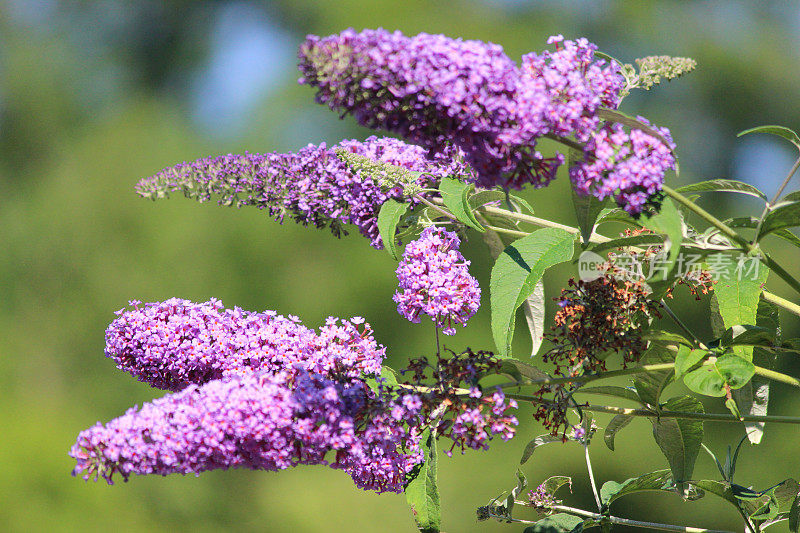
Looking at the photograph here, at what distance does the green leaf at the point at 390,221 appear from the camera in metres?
0.92

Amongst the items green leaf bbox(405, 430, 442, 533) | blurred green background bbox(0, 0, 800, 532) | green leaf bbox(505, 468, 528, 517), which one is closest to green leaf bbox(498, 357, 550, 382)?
green leaf bbox(405, 430, 442, 533)

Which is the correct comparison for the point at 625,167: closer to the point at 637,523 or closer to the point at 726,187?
the point at 726,187

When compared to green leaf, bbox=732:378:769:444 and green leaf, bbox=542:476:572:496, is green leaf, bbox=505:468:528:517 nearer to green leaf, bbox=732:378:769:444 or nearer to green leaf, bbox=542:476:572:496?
green leaf, bbox=542:476:572:496

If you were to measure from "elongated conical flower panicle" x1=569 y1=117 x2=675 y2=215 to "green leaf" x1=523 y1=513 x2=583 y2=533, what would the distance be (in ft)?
1.70

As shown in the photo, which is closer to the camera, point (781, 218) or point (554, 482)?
point (781, 218)

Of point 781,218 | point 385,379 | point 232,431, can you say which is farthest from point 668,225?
point 232,431

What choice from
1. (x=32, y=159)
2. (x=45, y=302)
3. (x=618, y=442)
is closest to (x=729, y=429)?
(x=618, y=442)

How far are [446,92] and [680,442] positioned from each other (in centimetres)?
69

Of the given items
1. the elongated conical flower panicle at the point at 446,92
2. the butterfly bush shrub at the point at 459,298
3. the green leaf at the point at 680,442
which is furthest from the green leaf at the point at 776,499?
the elongated conical flower panicle at the point at 446,92

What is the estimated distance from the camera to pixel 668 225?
71cm

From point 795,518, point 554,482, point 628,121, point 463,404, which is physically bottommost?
point 795,518

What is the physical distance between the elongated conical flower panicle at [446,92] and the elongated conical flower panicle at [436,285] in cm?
28

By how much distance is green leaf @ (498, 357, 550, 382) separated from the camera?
870mm

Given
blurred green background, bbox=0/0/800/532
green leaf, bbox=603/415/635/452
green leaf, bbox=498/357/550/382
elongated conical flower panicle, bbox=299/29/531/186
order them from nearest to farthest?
elongated conical flower panicle, bbox=299/29/531/186, green leaf, bbox=498/357/550/382, green leaf, bbox=603/415/635/452, blurred green background, bbox=0/0/800/532
